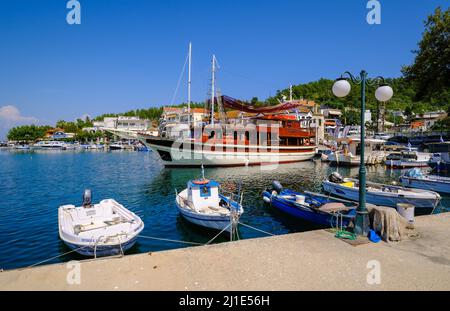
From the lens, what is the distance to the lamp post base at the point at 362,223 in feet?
25.7

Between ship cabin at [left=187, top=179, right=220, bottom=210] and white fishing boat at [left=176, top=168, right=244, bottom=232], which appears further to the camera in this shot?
ship cabin at [left=187, top=179, right=220, bottom=210]

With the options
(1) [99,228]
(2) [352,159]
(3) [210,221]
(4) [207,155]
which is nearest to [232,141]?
(4) [207,155]

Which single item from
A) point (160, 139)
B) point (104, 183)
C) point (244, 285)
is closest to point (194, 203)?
point (244, 285)

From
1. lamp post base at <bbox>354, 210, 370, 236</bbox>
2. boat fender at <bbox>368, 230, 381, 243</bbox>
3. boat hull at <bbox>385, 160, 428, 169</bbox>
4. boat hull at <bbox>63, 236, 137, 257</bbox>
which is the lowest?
boat hull at <bbox>63, 236, 137, 257</bbox>

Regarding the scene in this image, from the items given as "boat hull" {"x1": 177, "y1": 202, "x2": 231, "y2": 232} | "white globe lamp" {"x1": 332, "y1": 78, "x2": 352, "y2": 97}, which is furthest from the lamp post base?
"boat hull" {"x1": 177, "y1": 202, "x2": 231, "y2": 232}

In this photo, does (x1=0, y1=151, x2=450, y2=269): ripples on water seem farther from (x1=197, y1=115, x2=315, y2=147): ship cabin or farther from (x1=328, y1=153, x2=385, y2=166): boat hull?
(x1=197, y1=115, x2=315, y2=147): ship cabin

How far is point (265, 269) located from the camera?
5.91m

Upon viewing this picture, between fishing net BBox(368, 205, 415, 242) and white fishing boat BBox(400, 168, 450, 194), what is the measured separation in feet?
53.3

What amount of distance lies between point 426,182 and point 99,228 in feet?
76.9

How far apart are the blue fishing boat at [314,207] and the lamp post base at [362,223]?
1.44 metres

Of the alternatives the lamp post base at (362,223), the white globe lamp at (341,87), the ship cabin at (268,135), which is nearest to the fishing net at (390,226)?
the lamp post base at (362,223)

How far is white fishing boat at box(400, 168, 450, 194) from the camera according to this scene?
2025cm

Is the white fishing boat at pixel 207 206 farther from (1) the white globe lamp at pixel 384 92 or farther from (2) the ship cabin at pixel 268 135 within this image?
(2) the ship cabin at pixel 268 135

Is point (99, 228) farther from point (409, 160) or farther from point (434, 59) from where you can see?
point (409, 160)
